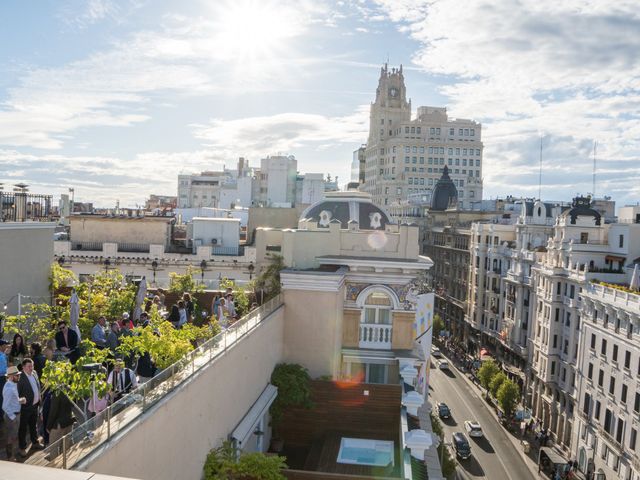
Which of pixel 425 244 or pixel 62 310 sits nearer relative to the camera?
pixel 62 310

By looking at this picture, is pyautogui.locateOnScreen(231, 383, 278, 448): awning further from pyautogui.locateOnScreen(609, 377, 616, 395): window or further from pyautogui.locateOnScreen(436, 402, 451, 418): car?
pyautogui.locateOnScreen(436, 402, 451, 418): car

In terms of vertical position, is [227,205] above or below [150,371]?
above

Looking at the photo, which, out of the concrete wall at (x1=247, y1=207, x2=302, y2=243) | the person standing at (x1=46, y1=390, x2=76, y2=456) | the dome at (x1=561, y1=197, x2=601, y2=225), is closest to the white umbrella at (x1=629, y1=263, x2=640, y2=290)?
the dome at (x1=561, y1=197, x2=601, y2=225)

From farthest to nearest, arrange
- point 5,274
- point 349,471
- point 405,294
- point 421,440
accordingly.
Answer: point 405,294, point 5,274, point 349,471, point 421,440

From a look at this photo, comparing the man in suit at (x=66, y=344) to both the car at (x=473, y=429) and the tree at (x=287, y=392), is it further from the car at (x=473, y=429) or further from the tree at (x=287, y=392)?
the car at (x=473, y=429)

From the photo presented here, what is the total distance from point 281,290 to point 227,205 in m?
74.1

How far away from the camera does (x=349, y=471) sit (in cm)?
1736

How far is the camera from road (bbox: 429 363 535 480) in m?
41.3

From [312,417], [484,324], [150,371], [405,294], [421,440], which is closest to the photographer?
[150,371]

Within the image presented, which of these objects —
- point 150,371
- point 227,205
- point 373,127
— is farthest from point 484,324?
point 373,127

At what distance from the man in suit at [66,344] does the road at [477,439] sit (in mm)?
32363

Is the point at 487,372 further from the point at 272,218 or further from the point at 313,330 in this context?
the point at 313,330

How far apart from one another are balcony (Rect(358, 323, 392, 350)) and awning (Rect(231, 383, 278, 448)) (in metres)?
5.72

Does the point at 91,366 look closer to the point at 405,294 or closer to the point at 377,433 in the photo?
the point at 377,433
